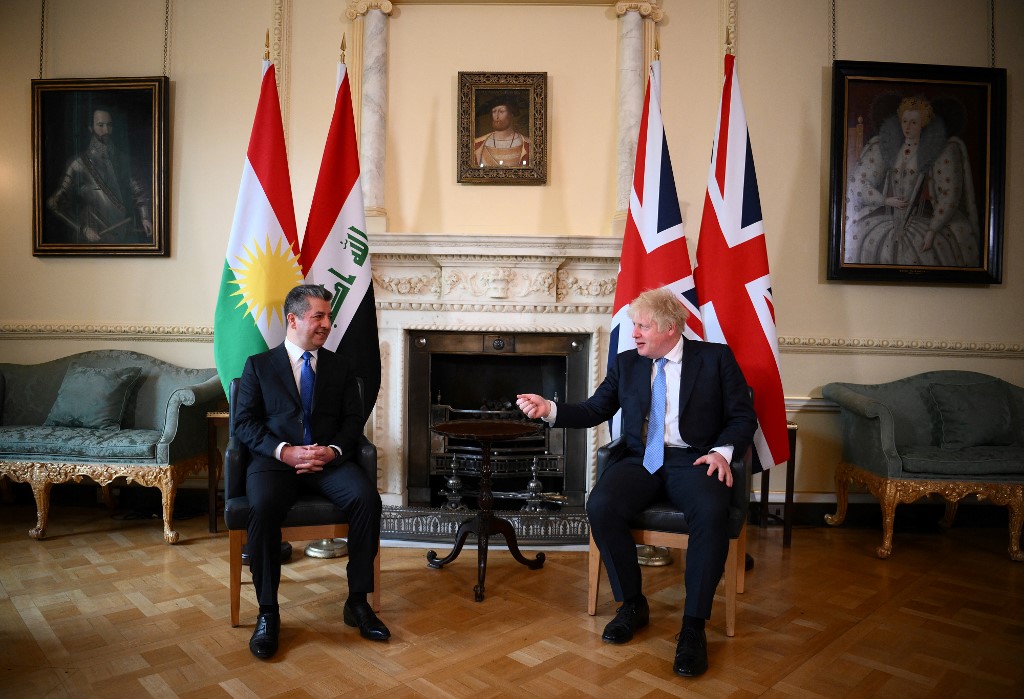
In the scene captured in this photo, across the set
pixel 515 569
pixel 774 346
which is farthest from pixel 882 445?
pixel 515 569

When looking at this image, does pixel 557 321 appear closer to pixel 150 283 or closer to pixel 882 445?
pixel 882 445

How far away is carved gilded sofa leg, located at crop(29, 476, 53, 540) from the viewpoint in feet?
12.7

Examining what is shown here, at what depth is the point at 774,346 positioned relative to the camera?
11.7 ft

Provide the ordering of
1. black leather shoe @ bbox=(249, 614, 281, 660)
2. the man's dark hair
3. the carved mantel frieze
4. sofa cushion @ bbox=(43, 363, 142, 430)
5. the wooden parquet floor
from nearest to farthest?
the wooden parquet floor < black leather shoe @ bbox=(249, 614, 281, 660) < the man's dark hair < sofa cushion @ bbox=(43, 363, 142, 430) < the carved mantel frieze

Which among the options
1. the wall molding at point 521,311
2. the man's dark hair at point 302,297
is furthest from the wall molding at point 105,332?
the man's dark hair at point 302,297

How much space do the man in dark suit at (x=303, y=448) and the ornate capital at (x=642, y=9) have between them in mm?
2856

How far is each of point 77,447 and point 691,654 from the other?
11.2 ft

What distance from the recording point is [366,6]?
4457mm

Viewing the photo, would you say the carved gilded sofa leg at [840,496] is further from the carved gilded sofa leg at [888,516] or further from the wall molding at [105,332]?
the wall molding at [105,332]

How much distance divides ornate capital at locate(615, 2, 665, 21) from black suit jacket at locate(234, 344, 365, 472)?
2993 millimetres

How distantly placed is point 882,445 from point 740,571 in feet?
4.81

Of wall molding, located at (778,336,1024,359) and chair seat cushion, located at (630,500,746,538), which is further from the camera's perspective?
wall molding, located at (778,336,1024,359)

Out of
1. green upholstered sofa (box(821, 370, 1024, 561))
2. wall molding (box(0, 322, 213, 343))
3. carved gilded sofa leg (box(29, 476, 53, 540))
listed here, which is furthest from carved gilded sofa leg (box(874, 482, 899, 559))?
carved gilded sofa leg (box(29, 476, 53, 540))

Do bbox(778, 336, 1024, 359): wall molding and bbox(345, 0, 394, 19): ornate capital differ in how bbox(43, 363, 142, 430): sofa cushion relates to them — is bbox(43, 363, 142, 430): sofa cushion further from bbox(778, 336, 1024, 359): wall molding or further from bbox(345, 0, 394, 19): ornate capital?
bbox(778, 336, 1024, 359): wall molding
